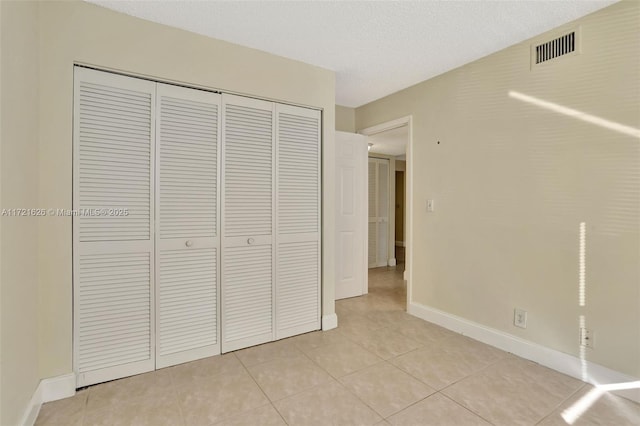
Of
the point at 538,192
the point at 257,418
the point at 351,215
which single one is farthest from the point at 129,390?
the point at 538,192

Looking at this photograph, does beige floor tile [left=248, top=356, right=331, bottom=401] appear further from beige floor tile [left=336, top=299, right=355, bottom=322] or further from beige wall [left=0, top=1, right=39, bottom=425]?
beige wall [left=0, top=1, right=39, bottom=425]

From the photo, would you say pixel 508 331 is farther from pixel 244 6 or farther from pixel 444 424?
pixel 244 6

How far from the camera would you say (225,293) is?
2398 millimetres

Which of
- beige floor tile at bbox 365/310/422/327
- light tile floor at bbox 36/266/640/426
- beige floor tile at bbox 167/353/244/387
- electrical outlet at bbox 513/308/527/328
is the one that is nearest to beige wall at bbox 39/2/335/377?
light tile floor at bbox 36/266/640/426

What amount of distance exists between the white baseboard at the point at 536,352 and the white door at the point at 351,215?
1.05 meters

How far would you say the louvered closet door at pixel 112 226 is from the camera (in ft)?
6.29

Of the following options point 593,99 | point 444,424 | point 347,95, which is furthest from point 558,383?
point 347,95

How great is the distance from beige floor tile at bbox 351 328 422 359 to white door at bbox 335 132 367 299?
1085 millimetres

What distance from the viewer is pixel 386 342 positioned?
2.60 metres

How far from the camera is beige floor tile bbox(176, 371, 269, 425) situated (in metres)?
1.68

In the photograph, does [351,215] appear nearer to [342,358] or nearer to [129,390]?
[342,358]

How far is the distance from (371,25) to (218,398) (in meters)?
2.71

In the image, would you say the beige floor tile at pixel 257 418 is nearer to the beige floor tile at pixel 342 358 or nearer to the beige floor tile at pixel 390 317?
the beige floor tile at pixel 342 358

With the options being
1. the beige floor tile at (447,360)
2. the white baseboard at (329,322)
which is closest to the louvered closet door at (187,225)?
the white baseboard at (329,322)
